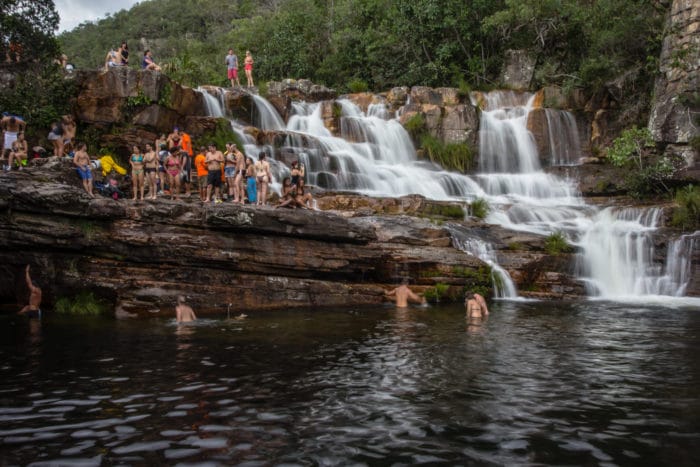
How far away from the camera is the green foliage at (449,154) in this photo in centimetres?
2841

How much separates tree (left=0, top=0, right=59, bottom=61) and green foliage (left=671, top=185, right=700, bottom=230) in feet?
78.9

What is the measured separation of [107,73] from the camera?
22156 mm

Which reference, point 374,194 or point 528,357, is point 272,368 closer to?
point 528,357

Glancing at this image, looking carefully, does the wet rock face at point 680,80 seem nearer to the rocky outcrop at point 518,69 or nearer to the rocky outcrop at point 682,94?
the rocky outcrop at point 682,94

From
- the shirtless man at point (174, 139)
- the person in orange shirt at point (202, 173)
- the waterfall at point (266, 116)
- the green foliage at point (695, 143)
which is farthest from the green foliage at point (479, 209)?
the waterfall at point (266, 116)

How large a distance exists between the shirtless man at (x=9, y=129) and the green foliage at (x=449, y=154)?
57.5 ft

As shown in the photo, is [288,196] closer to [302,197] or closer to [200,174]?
[302,197]

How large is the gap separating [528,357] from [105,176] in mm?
15485

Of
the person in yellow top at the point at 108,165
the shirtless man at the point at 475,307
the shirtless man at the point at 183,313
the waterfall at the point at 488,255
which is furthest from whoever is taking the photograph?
the person in yellow top at the point at 108,165

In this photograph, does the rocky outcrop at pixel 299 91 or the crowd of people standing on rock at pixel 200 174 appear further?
the rocky outcrop at pixel 299 91

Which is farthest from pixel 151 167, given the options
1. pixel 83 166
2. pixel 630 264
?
pixel 630 264

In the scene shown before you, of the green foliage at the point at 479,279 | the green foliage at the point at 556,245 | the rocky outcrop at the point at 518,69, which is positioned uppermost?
the rocky outcrop at the point at 518,69

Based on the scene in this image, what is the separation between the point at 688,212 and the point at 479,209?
7140 millimetres

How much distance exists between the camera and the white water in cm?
1880
